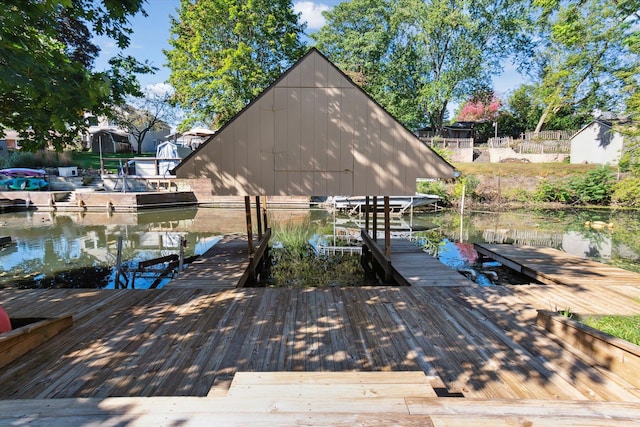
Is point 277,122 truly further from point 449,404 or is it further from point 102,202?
point 102,202

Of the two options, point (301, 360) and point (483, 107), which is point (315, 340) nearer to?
point (301, 360)

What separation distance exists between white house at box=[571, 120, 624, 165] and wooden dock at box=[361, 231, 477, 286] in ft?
92.9

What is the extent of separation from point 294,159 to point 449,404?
591 centimetres

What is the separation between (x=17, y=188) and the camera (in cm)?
2397

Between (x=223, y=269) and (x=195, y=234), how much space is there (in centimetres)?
898

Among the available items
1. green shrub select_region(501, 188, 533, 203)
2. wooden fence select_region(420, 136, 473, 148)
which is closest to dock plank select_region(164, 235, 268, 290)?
green shrub select_region(501, 188, 533, 203)

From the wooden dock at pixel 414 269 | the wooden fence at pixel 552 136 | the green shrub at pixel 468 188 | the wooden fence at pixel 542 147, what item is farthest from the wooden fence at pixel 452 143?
the wooden dock at pixel 414 269

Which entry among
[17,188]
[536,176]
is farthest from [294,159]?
[17,188]

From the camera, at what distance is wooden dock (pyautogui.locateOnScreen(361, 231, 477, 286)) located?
22.5 ft

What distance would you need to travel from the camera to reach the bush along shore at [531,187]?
79.5 ft

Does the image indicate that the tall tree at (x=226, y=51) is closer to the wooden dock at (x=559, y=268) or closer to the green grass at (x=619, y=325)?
the wooden dock at (x=559, y=268)

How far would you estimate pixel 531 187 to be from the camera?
2559cm

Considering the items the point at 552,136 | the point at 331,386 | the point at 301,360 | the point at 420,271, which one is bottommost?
the point at 301,360

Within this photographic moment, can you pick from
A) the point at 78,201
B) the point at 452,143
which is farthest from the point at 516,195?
the point at 78,201
